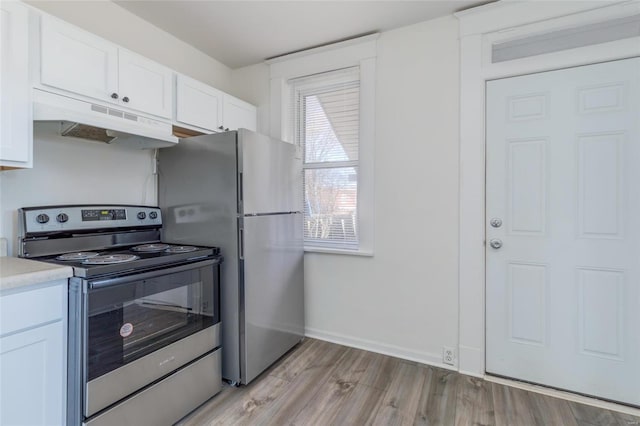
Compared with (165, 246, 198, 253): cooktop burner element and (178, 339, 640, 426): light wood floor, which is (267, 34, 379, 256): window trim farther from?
(165, 246, 198, 253): cooktop burner element

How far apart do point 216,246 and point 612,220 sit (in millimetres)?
2479

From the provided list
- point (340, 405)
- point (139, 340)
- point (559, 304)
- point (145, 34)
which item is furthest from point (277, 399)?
point (145, 34)

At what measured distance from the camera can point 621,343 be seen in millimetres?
1839

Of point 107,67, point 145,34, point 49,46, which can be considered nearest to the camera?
point 49,46

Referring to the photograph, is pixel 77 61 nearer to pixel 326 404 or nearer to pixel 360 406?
pixel 326 404

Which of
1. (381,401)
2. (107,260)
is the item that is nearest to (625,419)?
(381,401)

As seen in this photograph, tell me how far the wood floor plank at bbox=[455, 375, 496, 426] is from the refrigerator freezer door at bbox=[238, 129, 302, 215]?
173 centimetres

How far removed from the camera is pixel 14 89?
1.38 metres

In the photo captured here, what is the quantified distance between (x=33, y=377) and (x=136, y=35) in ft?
7.33

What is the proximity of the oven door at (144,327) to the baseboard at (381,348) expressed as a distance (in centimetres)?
105

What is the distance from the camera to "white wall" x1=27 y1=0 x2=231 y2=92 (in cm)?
189

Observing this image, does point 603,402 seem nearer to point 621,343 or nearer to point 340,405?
point 621,343

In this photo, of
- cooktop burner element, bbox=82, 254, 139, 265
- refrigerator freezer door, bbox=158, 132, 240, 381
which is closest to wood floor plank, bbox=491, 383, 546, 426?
refrigerator freezer door, bbox=158, 132, 240, 381

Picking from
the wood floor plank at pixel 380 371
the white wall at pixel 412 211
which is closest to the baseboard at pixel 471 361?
the white wall at pixel 412 211
